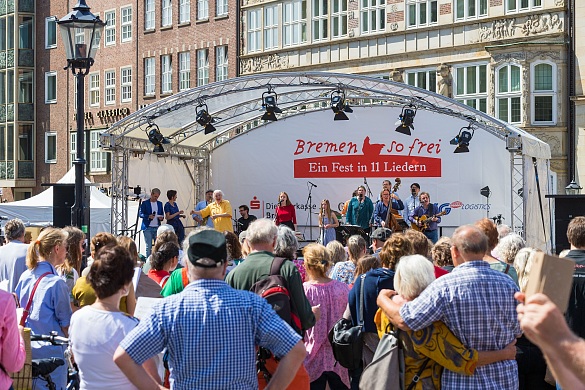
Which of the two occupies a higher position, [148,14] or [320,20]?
[148,14]

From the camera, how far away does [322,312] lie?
25.2 feet

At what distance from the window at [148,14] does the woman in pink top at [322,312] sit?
129 ft

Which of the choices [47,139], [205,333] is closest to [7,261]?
[205,333]

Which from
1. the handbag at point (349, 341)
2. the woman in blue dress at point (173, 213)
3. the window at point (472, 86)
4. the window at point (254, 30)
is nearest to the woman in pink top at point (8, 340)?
the handbag at point (349, 341)

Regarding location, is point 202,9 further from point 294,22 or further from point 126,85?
point 126,85

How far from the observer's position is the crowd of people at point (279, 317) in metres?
4.66

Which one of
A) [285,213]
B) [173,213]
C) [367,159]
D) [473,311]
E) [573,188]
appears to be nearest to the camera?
[473,311]

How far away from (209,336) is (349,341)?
2.35m

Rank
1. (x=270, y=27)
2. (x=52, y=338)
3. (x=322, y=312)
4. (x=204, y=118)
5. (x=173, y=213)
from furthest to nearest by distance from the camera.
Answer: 1. (x=270, y=27)
2. (x=173, y=213)
3. (x=204, y=118)
4. (x=322, y=312)
5. (x=52, y=338)

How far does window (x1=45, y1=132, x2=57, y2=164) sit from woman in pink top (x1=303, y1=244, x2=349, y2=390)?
45150mm

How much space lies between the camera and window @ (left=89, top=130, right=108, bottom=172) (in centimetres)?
4769

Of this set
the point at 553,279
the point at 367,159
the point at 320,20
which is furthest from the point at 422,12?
the point at 553,279

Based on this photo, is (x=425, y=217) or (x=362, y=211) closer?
(x=425, y=217)

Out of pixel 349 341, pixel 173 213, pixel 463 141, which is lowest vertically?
pixel 349 341
